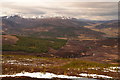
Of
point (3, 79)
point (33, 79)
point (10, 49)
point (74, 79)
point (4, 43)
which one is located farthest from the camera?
point (4, 43)

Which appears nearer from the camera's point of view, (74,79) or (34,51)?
(74,79)

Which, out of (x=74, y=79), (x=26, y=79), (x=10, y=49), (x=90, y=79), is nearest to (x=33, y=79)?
(x=26, y=79)

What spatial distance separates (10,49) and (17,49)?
6.77 meters

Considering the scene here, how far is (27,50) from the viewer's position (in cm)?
18362

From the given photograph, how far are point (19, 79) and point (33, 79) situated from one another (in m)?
2.48

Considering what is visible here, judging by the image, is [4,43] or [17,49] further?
[4,43]

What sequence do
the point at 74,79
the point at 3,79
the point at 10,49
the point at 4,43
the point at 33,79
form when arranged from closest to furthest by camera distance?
the point at 3,79
the point at 33,79
the point at 74,79
the point at 10,49
the point at 4,43

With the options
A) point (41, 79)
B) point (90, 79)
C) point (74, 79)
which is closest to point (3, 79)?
point (41, 79)

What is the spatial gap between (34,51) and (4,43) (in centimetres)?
3533

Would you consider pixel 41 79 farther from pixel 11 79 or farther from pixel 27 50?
pixel 27 50

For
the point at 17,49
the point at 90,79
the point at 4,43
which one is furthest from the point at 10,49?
the point at 90,79

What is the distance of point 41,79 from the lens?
3372 cm

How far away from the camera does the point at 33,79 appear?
108ft

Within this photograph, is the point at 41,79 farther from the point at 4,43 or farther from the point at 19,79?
the point at 4,43
